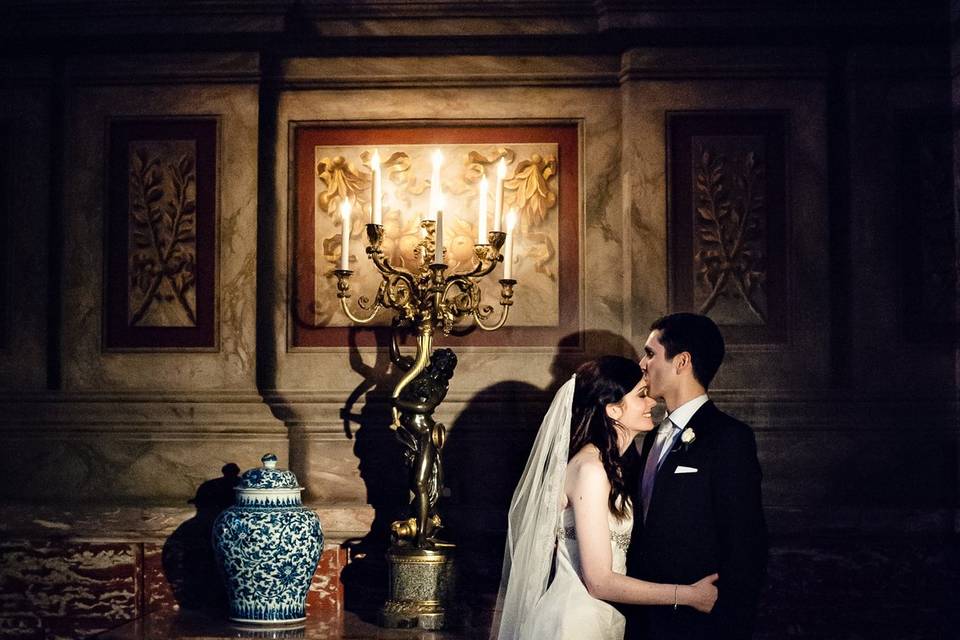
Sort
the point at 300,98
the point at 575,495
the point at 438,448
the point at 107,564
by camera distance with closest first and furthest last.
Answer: the point at 575,495 → the point at 438,448 → the point at 107,564 → the point at 300,98

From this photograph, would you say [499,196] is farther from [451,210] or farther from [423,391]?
[423,391]

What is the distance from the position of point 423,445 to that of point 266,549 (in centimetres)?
63

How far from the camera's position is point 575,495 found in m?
3.56

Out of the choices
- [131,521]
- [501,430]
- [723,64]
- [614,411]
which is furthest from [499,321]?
[131,521]

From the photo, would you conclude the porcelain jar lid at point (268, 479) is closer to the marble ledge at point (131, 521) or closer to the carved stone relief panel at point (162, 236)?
the marble ledge at point (131, 521)

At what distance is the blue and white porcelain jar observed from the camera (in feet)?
12.6

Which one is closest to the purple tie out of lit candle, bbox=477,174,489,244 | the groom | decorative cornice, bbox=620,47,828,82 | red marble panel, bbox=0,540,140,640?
the groom

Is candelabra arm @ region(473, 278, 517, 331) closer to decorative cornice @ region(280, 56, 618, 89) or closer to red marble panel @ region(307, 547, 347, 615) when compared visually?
decorative cornice @ region(280, 56, 618, 89)

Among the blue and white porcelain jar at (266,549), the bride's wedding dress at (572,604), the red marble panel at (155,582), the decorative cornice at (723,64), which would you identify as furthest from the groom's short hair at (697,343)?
the red marble panel at (155,582)

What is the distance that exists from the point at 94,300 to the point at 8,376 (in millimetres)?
462

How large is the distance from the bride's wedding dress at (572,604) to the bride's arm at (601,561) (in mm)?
47

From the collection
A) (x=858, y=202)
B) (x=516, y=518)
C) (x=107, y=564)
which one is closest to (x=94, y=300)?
(x=107, y=564)

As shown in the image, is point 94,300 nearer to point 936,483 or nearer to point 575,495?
point 575,495

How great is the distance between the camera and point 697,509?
11.4ft
